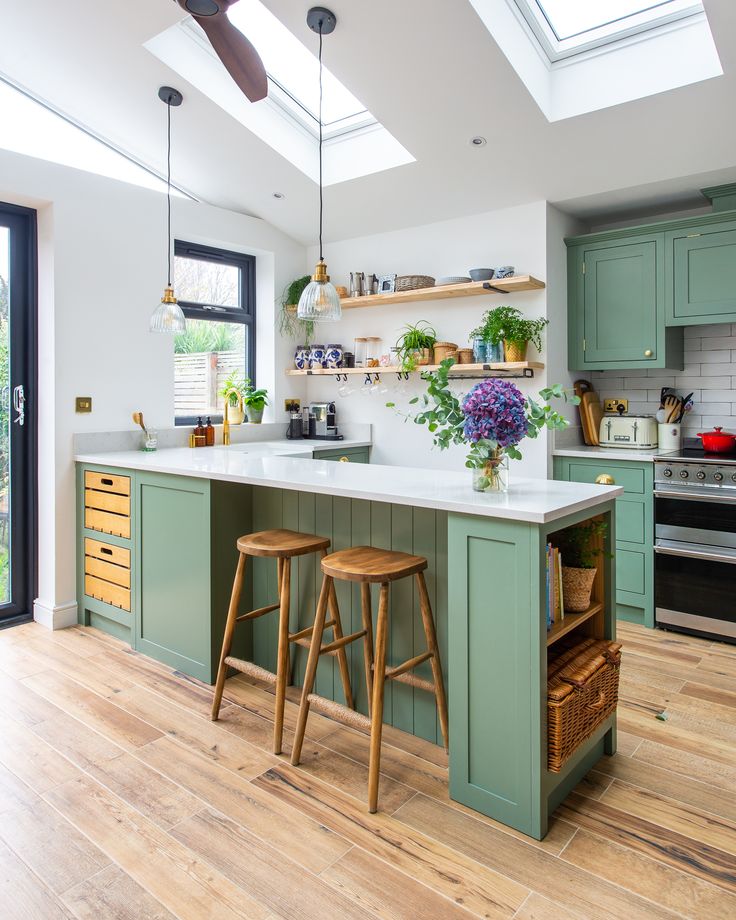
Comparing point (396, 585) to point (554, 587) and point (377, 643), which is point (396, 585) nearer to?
point (377, 643)

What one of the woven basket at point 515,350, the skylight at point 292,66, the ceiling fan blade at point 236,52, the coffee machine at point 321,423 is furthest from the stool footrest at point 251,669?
the skylight at point 292,66

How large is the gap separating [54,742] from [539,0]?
12.2ft

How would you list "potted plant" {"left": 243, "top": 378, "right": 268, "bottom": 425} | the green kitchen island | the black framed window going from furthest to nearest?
"potted plant" {"left": 243, "top": 378, "right": 268, "bottom": 425} → the black framed window → the green kitchen island

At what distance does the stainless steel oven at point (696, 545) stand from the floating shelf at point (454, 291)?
127cm

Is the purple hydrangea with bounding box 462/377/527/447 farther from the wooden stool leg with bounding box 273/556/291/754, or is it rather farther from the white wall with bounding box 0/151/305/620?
the white wall with bounding box 0/151/305/620

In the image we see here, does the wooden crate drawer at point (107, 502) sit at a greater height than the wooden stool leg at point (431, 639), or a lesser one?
greater

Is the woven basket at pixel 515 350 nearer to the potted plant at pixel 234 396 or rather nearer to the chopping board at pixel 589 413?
the chopping board at pixel 589 413

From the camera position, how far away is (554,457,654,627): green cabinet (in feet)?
11.9

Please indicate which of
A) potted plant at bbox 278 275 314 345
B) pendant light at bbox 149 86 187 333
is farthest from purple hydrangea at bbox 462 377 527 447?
potted plant at bbox 278 275 314 345

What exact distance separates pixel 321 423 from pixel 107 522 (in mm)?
1952

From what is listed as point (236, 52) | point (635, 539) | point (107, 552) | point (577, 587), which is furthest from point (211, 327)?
point (577, 587)

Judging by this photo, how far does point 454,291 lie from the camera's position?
412cm

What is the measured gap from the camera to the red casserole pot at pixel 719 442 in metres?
3.58

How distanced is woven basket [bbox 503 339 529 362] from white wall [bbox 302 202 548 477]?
0.16 m
